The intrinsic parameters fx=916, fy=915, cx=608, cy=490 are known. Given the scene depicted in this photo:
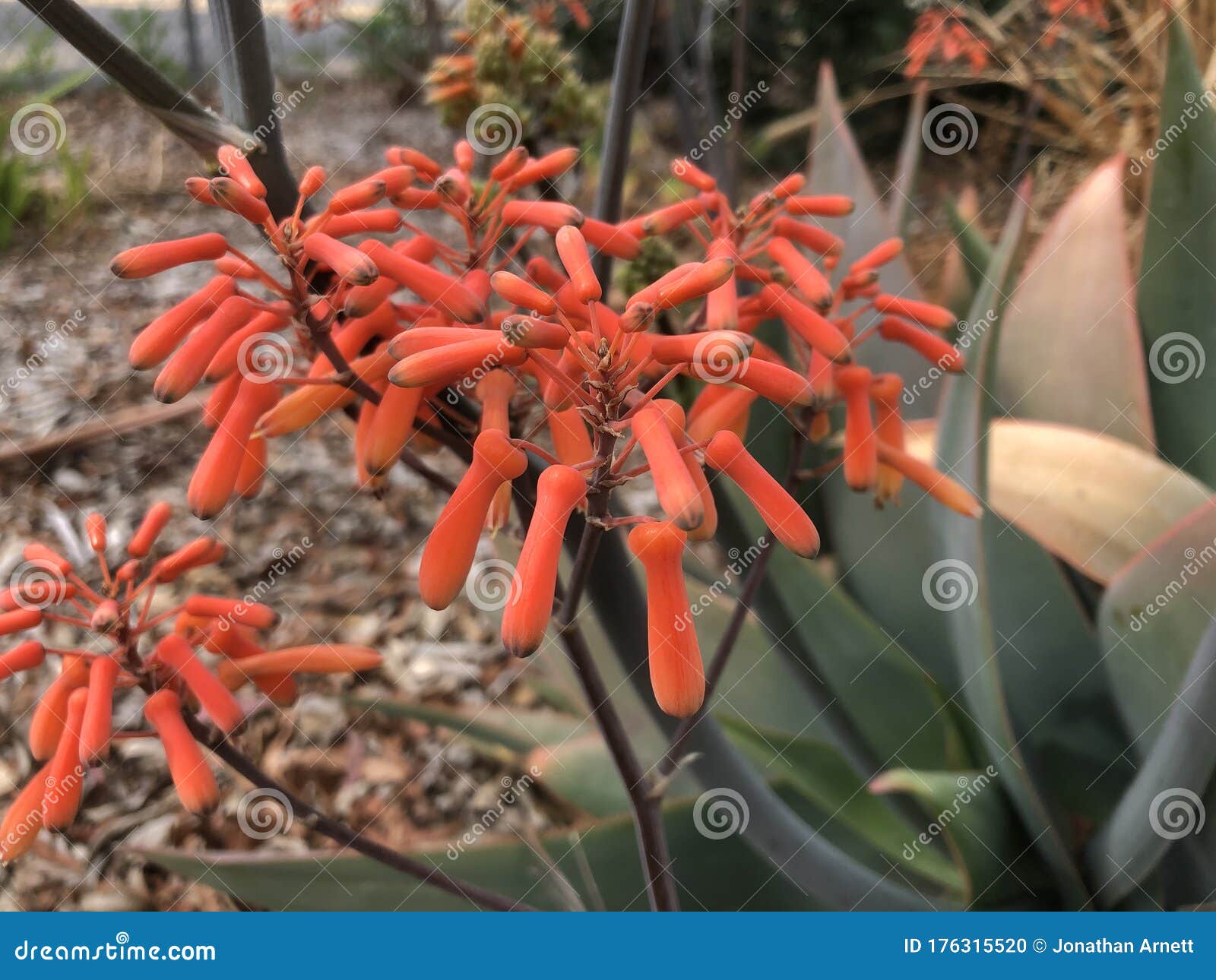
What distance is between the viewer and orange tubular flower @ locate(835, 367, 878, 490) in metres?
0.91

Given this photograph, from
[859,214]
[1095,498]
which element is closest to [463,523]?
[1095,498]

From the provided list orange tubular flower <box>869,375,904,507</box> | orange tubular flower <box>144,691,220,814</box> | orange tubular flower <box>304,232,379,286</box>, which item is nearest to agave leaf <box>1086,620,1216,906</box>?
orange tubular flower <box>869,375,904,507</box>

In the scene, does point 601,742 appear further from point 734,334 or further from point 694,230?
point 734,334

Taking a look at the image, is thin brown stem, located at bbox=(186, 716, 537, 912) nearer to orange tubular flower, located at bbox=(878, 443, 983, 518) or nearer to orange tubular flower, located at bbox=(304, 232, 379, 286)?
orange tubular flower, located at bbox=(304, 232, 379, 286)

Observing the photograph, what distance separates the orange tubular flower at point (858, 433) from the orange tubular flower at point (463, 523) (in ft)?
1.34

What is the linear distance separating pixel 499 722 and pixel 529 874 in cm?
45

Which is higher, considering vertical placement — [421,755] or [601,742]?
[601,742]

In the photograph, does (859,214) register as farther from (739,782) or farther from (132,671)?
(132,671)

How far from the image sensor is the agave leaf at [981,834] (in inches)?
48.4

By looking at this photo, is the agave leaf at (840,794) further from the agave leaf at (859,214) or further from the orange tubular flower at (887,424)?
the agave leaf at (859,214)

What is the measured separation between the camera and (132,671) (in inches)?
34.4

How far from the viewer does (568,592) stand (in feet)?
2.64

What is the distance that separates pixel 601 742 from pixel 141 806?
1.09 m

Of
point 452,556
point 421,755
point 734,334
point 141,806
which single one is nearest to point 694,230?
point 734,334
